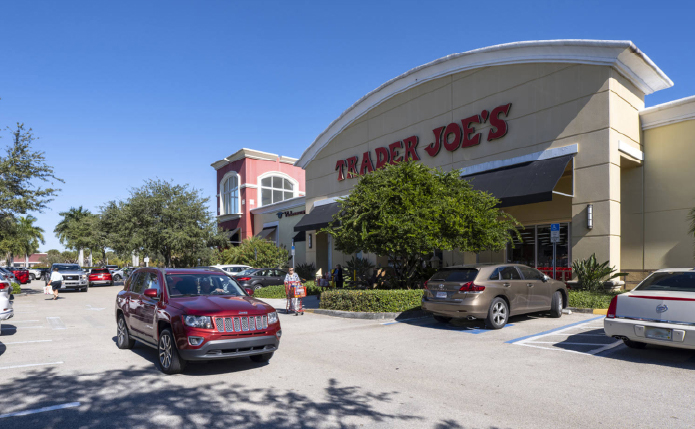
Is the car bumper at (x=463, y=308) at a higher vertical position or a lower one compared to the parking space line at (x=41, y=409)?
higher

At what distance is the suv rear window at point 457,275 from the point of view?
35.6ft

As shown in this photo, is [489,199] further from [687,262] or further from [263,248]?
[263,248]

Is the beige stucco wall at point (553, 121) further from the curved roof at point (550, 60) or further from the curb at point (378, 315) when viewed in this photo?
the curb at point (378, 315)

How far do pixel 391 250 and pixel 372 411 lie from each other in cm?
910

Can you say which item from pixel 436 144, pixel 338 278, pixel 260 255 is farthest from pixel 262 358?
pixel 260 255

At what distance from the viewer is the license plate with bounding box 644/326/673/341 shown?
7.04m

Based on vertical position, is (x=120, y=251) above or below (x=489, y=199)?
below

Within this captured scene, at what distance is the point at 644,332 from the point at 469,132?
13.5 metres

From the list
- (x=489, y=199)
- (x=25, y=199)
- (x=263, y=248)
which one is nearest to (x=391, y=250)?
(x=489, y=199)

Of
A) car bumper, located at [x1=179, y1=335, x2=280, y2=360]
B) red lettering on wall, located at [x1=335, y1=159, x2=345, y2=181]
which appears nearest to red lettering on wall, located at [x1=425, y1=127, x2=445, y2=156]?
red lettering on wall, located at [x1=335, y1=159, x2=345, y2=181]

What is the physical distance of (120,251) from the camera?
114 ft

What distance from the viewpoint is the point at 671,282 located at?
7.89 m

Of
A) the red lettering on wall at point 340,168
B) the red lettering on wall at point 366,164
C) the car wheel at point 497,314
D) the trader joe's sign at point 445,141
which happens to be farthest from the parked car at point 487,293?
the red lettering on wall at point 340,168

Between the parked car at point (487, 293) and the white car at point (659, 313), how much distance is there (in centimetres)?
297
